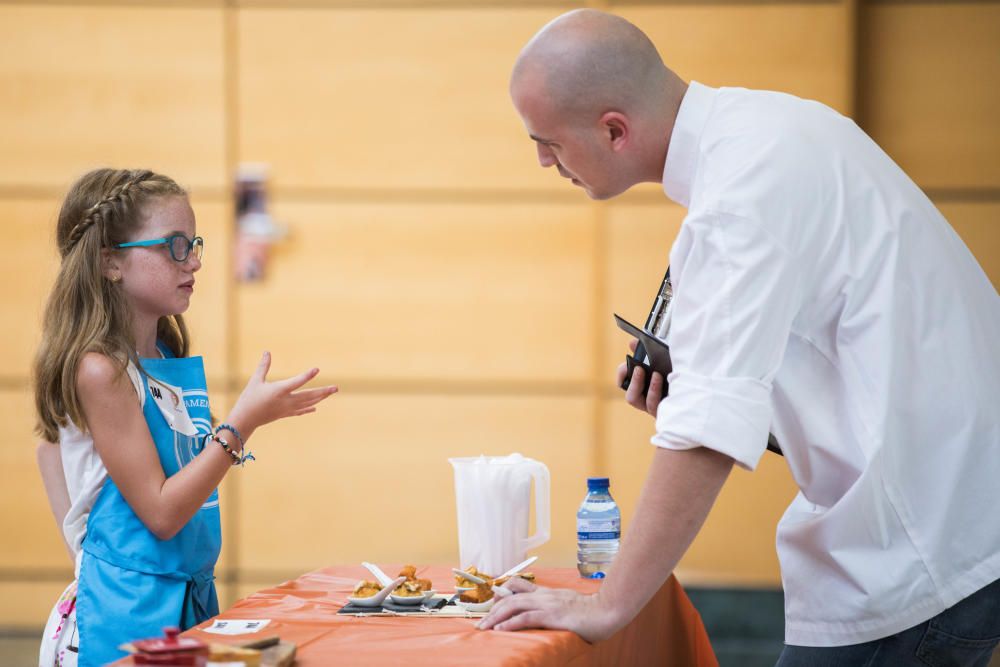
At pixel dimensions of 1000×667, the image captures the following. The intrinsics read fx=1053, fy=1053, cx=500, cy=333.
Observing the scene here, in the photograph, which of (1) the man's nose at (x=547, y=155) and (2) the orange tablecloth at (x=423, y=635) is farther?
(1) the man's nose at (x=547, y=155)

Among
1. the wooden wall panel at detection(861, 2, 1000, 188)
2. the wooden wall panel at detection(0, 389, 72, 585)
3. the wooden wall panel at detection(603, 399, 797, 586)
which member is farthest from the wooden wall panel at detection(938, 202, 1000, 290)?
the wooden wall panel at detection(0, 389, 72, 585)

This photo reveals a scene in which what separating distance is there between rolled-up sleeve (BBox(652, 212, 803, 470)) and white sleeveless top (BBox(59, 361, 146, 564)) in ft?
3.23

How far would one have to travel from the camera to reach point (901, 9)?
12.1 feet

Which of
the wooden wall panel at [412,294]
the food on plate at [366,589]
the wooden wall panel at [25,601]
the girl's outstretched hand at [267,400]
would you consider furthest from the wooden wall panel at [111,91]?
the food on plate at [366,589]

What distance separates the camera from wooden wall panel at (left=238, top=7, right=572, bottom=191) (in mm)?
3734

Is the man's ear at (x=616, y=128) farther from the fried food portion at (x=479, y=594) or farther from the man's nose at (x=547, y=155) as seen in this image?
the fried food portion at (x=479, y=594)

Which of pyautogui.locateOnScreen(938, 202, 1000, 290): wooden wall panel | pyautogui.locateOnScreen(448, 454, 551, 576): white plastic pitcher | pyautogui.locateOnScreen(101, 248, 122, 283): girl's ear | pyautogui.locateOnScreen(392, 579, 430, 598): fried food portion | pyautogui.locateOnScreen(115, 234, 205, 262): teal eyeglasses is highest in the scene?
pyautogui.locateOnScreen(938, 202, 1000, 290): wooden wall panel

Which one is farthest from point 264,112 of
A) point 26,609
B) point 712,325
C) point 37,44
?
point 712,325

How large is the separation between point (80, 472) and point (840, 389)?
1257 mm

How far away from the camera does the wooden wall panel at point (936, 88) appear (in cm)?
368

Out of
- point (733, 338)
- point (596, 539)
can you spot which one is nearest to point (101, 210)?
point (596, 539)

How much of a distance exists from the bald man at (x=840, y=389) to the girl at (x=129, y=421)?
2.22 ft

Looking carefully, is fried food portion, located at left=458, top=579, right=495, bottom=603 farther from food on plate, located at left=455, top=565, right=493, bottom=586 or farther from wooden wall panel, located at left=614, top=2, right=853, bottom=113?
wooden wall panel, located at left=614, top=2, right=853, bottom=113

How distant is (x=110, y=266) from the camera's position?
6.13ft
